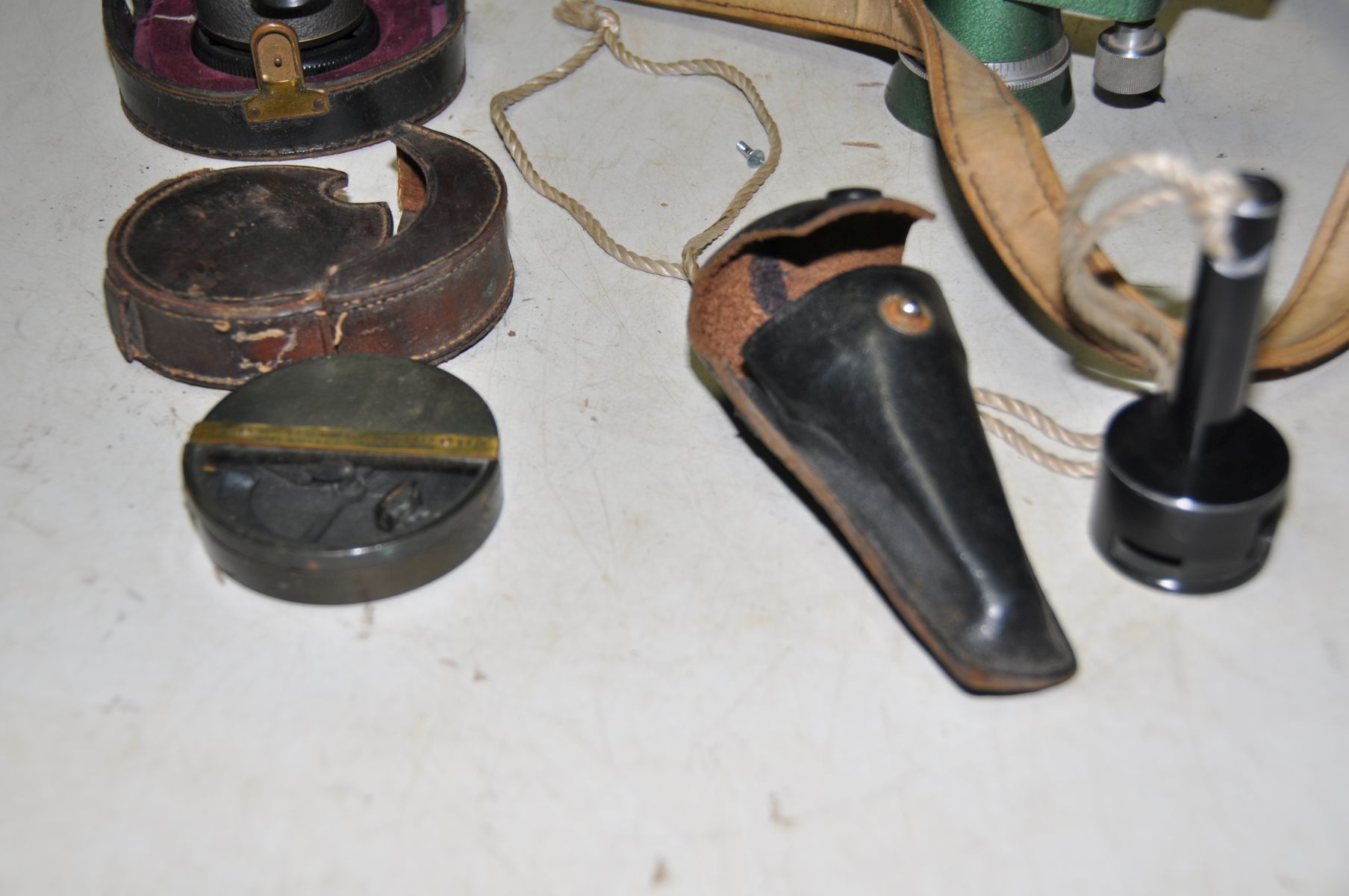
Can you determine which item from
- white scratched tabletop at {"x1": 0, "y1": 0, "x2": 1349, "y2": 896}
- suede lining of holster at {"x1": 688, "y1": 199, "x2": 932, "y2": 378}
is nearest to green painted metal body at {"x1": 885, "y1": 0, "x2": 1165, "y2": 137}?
white scratched tabletop at {"x1": 0, "y1": 0, "x2": 1349, "y2": 896}

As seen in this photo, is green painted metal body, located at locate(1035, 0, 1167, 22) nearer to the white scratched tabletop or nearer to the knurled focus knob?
the knurled focus knob

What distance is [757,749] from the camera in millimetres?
1218

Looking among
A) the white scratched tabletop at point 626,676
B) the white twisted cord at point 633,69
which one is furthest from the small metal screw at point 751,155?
the white scratched tabletop at point 626,676

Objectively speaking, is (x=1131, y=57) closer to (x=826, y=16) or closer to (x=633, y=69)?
(x=826, y=16)

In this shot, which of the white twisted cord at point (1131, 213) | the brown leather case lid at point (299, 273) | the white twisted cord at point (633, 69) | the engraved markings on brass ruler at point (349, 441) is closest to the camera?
the white twisted cord at point (1131, 213)

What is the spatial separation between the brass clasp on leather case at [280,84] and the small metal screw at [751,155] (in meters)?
0.52

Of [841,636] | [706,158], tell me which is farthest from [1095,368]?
[706,158]

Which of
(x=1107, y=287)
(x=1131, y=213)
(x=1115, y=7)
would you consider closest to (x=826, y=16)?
(x=1115, y=7)

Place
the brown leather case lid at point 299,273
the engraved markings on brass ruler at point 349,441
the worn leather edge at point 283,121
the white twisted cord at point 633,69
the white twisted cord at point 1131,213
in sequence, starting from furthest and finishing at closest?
the worn leather edge at point 283,121, the white twisted cord at point 633,69, the brown leather case lid at point 299,273, the engraved markings on brass ruler at point 349,441, the white twisted cord at point 1131,213

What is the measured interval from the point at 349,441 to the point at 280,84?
635 mm

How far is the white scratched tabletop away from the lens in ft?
3.76

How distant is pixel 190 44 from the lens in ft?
6.35

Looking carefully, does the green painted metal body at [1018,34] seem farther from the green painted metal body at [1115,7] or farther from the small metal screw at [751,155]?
the small metal screw at [751,155]

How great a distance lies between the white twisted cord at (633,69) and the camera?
169 centimetres
